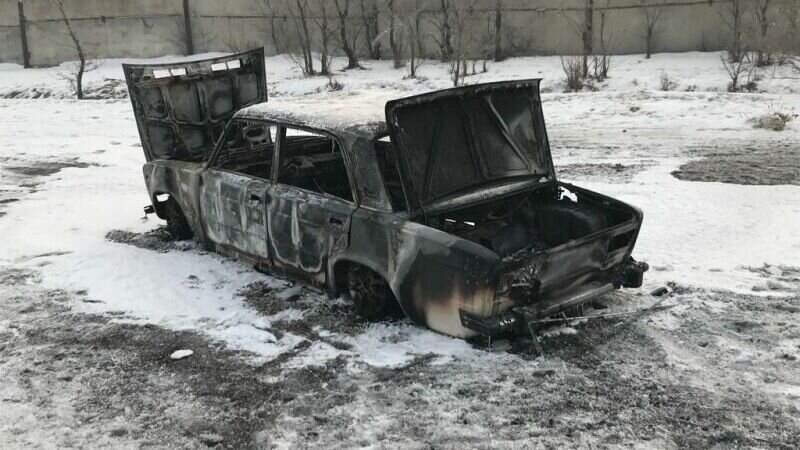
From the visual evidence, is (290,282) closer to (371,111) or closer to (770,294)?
(371,111)

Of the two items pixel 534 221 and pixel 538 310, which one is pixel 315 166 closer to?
pixel 534 221

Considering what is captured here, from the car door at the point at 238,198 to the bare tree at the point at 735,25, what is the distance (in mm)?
14506

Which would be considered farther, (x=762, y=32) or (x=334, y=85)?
(x=334, y=85)

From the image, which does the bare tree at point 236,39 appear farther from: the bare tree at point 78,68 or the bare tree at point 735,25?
the bare tree at point 735,25

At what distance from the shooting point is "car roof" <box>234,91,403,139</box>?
491cm

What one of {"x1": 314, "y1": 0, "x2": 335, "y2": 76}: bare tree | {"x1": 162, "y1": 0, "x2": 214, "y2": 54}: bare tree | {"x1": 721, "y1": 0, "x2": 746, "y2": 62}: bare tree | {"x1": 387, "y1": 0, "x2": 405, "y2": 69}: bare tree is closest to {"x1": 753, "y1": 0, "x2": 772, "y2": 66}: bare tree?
{"x1": 721, "y1": 0, "x2": 746, "y2": 62}: bare tree

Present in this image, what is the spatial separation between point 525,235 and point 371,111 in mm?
1445

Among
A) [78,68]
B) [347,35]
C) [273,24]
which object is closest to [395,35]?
[347,35]

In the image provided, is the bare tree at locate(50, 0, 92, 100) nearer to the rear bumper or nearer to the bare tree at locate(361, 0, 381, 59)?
the bare tree at locate(361, 0, 381, 59)

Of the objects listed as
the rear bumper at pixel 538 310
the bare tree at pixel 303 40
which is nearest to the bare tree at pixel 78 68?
the bare tree at pixel 303 40

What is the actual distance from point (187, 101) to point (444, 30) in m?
13.9

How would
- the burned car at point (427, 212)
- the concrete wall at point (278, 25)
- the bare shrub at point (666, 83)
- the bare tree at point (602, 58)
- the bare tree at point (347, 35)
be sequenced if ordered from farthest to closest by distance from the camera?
the bare tree at point (347, 35) < the concrete wall at point (278, 25) < the bare tree at point (602, 58) < the bare shrub at point (666, 83) < the burned car at point (427, 212)

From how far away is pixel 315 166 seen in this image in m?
6.09

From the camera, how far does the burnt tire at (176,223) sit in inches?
278
